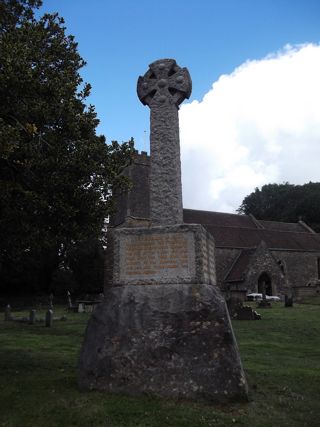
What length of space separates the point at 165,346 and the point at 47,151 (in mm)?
6398

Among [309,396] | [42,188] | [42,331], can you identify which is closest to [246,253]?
[42,331]

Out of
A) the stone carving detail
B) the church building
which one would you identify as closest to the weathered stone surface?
the stone carving detail

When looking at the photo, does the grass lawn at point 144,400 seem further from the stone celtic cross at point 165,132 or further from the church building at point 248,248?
the church building at point 248,248

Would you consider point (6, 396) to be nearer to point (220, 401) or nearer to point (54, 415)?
point (54, 415)

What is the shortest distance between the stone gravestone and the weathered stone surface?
13 millimetres

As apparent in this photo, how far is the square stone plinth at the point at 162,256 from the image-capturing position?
641 centimetres

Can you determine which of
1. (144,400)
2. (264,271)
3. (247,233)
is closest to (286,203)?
(247,233)

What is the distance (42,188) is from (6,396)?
5432 mm

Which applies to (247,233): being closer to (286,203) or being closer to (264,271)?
(264,271)

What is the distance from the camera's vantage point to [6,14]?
37.2 feet

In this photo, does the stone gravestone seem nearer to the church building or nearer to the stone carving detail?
the stone carving detail

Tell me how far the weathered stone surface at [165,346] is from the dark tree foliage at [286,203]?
5729 cm

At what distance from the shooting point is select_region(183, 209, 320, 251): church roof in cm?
4231

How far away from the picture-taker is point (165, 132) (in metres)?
7.21
